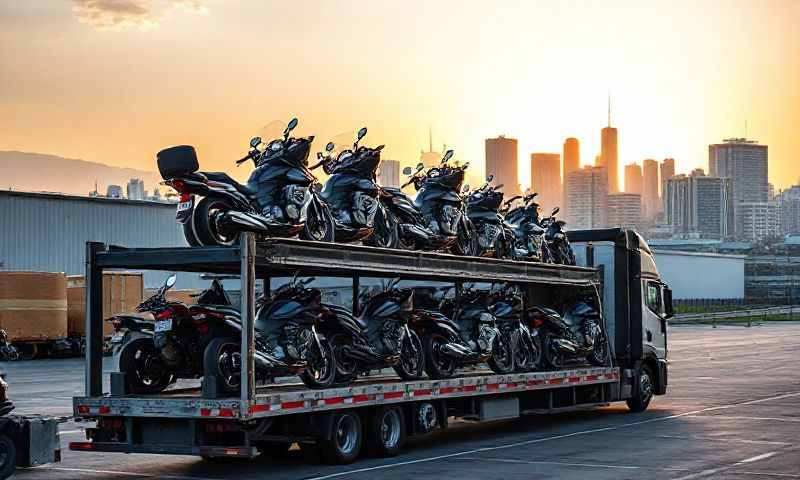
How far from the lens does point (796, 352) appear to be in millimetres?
45500

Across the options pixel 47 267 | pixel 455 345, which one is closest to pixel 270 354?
pixel 455 345

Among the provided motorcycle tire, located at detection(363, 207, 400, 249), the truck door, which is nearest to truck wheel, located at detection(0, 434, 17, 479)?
motorcycle tire, located at detection(363, 207, 400, 249)

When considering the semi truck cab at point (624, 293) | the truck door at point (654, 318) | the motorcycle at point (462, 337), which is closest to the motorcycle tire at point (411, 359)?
the motorcycle at point (462, 337)

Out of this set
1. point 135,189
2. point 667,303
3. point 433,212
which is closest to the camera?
point 433,212

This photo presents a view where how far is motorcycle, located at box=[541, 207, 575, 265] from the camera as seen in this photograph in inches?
864

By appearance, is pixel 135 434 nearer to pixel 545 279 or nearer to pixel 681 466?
pixel 681 466

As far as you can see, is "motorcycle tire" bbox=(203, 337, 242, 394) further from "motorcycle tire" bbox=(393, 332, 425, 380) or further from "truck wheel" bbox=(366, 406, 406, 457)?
"motorcycle tire" bbox=(393, 332, 425, 380)

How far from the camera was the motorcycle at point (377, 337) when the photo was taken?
15.9 metres

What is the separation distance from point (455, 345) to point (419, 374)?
0.95m

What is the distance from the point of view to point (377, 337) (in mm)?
16547

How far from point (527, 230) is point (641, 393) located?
13.2ft

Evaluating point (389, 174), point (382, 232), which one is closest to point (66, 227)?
point (389, 174)

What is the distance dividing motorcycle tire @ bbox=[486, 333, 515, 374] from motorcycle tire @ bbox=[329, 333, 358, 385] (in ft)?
12.1

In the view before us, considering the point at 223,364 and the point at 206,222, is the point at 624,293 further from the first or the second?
the point at 223,364
